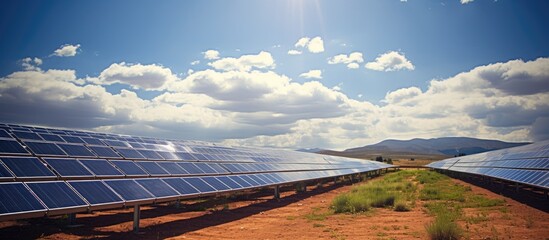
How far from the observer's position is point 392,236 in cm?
1445

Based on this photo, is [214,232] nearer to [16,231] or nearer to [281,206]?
[16,231]

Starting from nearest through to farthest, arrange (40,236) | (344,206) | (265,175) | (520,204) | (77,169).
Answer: (40,236) < (77,169) < (344,206) < (520,204) < (265,175)

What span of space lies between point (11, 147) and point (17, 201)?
17.2ft

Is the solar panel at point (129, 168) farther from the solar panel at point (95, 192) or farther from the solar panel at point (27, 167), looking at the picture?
the solar panel at point (27, 167)

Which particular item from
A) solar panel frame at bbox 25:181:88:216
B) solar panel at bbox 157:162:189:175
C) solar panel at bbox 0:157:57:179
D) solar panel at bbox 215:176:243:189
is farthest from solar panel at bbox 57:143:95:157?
solar panel at bbox 215:176:243:189

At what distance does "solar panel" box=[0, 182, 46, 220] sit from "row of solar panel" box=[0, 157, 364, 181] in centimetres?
74

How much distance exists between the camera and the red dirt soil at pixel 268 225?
14.4 m

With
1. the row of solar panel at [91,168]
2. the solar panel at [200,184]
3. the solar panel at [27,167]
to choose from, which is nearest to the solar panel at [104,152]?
the row of solar panel at [91,168]

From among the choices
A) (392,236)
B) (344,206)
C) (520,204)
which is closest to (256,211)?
(344,206)

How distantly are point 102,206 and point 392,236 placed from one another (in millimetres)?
10968

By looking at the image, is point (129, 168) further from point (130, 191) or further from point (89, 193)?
point (89, 193)

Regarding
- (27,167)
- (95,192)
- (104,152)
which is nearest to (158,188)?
(95,192)

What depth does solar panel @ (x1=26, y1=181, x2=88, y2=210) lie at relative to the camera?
11398 mm

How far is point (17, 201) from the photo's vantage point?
10555 millimetres
